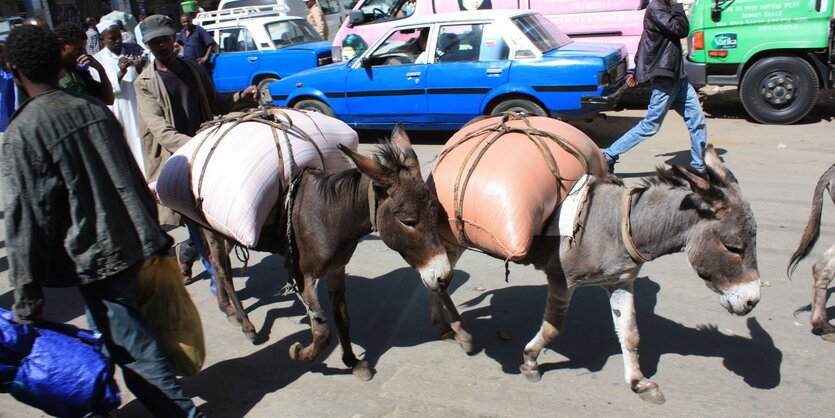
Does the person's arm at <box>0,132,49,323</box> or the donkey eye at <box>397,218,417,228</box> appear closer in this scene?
the person's arm at <box>0,132,49,323</box>

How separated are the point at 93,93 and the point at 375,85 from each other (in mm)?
5120

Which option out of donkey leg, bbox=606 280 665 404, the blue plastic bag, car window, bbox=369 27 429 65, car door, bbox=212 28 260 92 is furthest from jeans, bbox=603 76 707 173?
car door, bbox=212 28 260 92

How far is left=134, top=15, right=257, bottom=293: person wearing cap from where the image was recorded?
4375mm

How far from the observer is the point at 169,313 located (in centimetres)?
338

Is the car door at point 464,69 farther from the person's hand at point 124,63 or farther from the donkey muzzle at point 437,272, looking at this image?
the donkey muzzle at point 437,272

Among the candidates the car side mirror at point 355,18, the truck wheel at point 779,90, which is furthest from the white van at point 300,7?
the truck wheel at point 779,90

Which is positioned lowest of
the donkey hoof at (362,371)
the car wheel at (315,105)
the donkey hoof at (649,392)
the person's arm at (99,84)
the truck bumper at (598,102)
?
the donkey hoof at (649,392)

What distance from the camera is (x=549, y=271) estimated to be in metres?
3.62

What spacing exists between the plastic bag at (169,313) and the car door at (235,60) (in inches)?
380

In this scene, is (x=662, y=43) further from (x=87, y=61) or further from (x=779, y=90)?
(x=87, y=61)

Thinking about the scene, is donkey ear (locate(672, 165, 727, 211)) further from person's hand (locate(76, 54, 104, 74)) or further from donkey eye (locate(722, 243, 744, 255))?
person's hand (locate(76, 54, 104, 74))

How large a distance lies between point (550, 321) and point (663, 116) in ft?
13.3

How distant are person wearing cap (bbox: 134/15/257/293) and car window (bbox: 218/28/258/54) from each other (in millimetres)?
8205

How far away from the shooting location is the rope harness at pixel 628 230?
3254 mm
